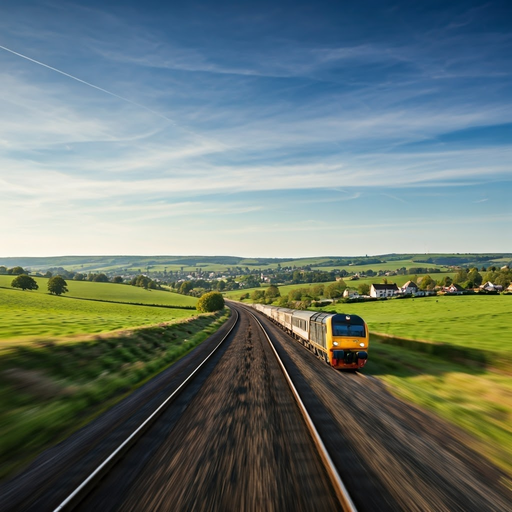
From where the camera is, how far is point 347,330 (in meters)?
17.1

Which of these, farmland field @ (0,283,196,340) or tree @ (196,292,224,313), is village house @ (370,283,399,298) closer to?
tree @ (196,292,224,313)

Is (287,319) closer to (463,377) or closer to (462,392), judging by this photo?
(463,377)

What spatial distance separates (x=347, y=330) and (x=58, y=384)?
12788mm

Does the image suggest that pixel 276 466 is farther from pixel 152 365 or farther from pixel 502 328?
pixel 502 328

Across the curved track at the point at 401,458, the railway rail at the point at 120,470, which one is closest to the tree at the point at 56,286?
the railway rail at the point at 120,470

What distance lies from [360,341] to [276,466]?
36.5 feet

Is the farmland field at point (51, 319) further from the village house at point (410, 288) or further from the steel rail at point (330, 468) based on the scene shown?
the village house at point (410, 288)

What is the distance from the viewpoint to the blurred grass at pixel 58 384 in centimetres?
821

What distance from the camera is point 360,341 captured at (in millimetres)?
16719

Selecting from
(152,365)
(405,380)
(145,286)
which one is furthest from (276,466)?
(145,286)

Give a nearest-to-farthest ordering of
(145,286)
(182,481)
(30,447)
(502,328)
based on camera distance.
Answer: (182,481) < (30,447) < (502,328) < (145,286)

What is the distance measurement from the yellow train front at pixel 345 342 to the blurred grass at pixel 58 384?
866 cm

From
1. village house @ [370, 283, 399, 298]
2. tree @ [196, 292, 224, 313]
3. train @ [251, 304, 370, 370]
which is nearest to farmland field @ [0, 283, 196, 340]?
tree @ [196, 292, 224, 313]

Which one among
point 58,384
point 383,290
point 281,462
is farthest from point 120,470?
point 383,290
